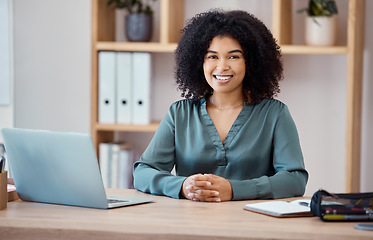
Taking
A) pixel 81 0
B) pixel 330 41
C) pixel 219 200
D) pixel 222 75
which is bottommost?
pixel 219 200

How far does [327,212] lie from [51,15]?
234 centimetres

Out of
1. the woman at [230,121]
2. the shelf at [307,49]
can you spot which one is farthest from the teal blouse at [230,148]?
the shelf at [307,49]

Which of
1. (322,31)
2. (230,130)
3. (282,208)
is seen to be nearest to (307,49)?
(322,31)

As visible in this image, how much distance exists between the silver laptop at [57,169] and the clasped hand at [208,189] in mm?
139

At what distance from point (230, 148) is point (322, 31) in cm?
129

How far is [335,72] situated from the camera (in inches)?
128

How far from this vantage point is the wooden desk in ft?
4.44

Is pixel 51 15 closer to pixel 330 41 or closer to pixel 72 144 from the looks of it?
pixel 330 41

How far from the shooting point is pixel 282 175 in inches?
72.2

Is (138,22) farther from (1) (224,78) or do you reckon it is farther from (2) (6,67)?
(1) (224,78)

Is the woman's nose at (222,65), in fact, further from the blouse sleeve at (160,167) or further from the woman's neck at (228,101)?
the blouse sleeve at (160,167)

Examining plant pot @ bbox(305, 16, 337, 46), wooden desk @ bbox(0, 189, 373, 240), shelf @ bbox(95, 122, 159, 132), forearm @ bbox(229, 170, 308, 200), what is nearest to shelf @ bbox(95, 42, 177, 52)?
shelf @ bbox(95, 122, 159, 132)

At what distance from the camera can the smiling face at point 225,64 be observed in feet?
6.45

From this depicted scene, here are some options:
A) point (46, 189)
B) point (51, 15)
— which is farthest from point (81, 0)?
point (46, 189)
